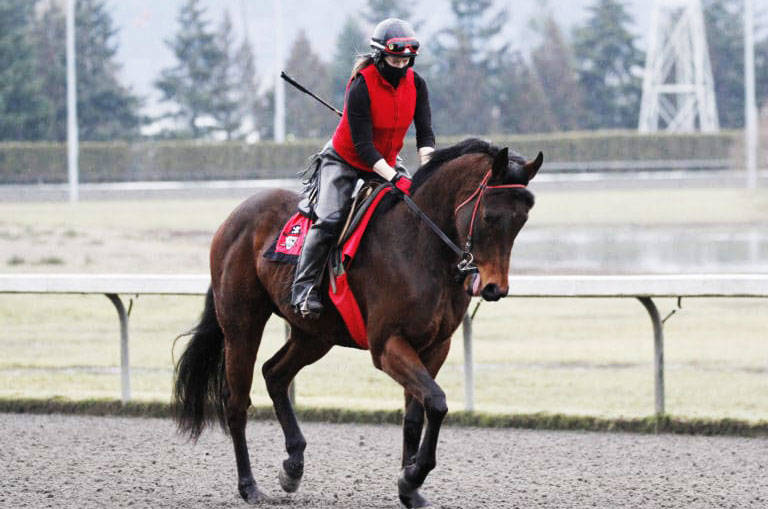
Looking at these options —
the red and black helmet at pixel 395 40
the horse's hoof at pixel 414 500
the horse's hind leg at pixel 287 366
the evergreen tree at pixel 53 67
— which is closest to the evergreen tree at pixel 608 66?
the evergreen tree at pixel 53 67

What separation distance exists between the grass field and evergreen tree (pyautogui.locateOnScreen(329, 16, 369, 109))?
35088mm

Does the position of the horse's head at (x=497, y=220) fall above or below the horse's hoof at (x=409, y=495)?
above

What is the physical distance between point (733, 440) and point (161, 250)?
14.3 metres

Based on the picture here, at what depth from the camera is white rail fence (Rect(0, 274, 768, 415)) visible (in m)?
7.31

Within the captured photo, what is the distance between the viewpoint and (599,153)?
46562 millimetres

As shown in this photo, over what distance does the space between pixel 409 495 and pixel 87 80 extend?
1745 inches

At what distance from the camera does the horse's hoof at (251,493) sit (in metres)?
5.86

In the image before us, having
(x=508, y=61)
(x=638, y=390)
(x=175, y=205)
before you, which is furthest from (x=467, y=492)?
(x=508, y=61)

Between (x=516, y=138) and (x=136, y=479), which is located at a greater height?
(x=516, y=138)

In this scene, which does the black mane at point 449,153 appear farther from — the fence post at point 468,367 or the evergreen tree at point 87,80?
the evergreen tree at point 87,80

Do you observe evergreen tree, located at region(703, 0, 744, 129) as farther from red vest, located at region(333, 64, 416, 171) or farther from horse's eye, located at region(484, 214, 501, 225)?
horse's eye, located at region(484, 214, 501, 225)

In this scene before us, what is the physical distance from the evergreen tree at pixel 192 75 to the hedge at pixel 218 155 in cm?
735

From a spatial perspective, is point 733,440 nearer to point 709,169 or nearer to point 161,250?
point 161,250

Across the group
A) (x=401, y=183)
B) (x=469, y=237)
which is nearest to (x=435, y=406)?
(x=469, y=237)
